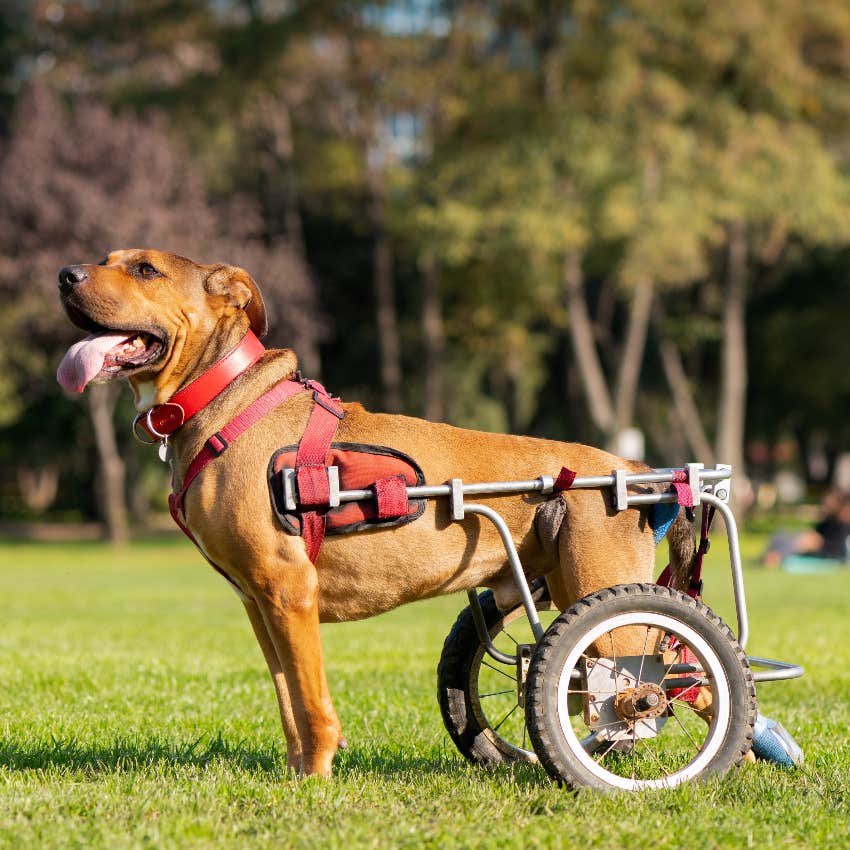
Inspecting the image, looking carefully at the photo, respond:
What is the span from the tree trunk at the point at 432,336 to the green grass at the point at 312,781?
2344 centimetres

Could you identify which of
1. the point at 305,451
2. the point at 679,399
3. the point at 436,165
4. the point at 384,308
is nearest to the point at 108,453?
the point at 384,308

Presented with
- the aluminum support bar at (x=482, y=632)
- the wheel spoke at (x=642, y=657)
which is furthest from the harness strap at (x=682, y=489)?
the aluminum support bar at (x=482, y=632)

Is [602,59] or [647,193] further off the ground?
[602,59]

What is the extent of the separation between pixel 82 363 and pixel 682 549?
2631 mm

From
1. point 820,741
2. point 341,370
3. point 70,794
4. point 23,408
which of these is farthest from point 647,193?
point 70,794

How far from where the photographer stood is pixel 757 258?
3931cm

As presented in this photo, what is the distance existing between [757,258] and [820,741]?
115 ft

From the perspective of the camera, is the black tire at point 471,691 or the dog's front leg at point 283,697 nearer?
the dog's front leg at point 283,697

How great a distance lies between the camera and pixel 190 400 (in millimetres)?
5043

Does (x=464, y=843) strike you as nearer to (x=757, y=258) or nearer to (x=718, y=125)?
(x=718, y=125)

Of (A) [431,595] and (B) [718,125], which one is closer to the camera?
(A) [431,595]

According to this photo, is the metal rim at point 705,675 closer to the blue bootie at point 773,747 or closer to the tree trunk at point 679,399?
the blue bootie at point 773,747

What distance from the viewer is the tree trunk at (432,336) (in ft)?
113

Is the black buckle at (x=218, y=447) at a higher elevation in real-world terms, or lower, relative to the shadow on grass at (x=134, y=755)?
higher
